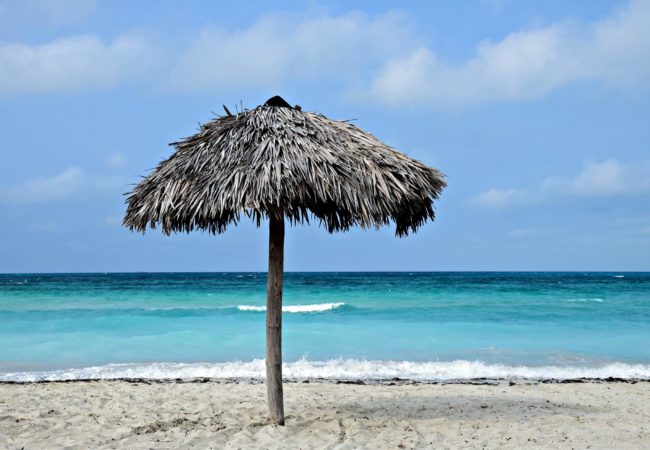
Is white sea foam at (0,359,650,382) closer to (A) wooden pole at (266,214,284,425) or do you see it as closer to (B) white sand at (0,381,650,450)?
(B) white sand at (0,381,650,450)

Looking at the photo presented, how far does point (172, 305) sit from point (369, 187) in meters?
20.2

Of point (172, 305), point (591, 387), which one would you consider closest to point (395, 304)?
point (172, 305)

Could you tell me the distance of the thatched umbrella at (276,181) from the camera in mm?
4793

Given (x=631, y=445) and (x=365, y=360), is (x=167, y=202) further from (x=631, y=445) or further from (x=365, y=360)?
(x=365, y=360)

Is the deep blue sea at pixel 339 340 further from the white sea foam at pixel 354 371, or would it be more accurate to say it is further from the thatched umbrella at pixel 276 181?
the thatched umbrella at pixel 276 181

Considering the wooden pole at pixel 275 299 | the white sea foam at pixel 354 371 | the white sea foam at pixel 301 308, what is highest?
the wooden pole at pixel 275 299

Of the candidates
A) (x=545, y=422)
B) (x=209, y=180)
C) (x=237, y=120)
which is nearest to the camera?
(x=209, y=180)

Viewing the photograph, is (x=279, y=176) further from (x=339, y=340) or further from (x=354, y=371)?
(x=339, y=340)

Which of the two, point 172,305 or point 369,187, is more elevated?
point 369,187

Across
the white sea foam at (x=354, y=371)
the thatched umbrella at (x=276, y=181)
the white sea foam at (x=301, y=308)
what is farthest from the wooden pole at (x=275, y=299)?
the white sea foam at (x=301, y=308)

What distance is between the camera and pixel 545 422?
19.3ft

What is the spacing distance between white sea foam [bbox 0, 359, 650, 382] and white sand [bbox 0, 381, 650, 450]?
1.30 meters

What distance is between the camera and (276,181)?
15.5 feet

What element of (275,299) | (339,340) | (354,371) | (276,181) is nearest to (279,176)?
(276,181)
